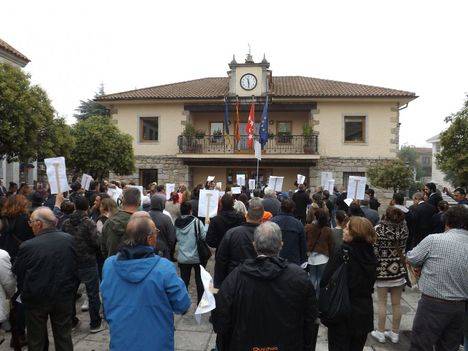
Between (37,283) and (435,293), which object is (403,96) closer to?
(435,293)

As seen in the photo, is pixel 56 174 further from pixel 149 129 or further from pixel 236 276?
Answer: pixel 149 129

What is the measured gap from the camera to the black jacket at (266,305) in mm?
2400

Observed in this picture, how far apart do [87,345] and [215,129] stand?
1853 cm

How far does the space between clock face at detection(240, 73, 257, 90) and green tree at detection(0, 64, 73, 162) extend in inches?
464

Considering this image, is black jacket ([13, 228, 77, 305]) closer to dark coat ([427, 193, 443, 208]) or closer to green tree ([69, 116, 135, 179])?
dark coat ([427, 193, 443, 208])

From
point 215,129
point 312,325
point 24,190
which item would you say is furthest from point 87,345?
point 215,129

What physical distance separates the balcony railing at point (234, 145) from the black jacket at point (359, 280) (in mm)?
17215

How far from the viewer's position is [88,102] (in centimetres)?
3725

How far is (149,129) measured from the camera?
22.3 m

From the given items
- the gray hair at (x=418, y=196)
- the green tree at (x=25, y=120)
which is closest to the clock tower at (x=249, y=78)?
the green tree at (x=25, y=120)

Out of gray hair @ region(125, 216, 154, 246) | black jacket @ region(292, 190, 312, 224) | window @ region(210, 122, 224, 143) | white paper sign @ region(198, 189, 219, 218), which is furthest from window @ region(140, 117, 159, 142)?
gray hair @ region(125, 216, 154, 246)

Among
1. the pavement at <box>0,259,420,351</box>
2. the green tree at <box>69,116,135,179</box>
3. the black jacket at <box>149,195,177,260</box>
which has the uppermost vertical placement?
the green tree at <box>69,116,135,179</box>

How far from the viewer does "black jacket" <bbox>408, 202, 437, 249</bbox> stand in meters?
7.26

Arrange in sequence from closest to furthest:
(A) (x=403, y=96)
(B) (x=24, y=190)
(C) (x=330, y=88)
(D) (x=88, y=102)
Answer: (B) (x=24, y=190) < (A) (x=403, y=96) < (C) (x=330, y=88) < (D) (x=88, y=102)
